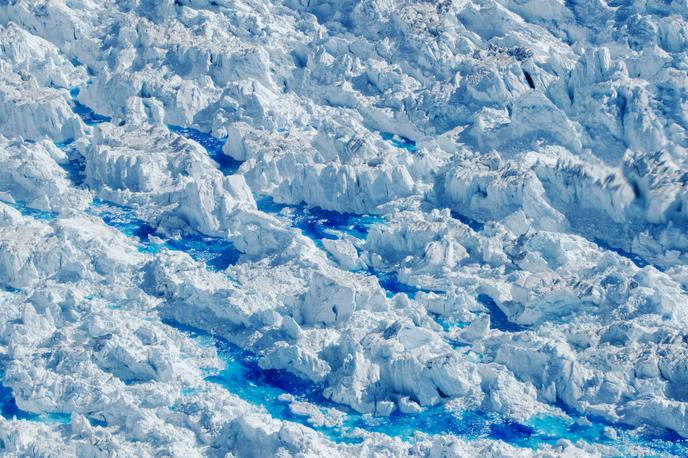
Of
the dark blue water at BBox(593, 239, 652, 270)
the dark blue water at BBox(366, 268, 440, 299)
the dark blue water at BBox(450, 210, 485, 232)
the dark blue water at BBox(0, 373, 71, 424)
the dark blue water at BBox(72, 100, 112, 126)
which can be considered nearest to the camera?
the dark blue water at BBox(0, 373, 71, 424)

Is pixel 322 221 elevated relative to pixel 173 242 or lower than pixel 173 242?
elevated

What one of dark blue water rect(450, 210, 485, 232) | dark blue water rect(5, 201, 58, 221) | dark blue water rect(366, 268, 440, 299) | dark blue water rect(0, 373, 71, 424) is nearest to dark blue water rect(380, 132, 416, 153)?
dark blue water rect(450, 210, 485, 232)

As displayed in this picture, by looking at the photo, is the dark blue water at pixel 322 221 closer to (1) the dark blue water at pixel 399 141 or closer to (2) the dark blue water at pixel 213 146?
(2) the dark blue water at pixel 213 146

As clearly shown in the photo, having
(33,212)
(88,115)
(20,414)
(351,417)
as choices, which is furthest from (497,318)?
(88,115)

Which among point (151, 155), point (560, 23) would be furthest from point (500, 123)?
point (151, 155)

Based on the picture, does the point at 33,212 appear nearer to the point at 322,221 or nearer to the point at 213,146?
the point at 213,146

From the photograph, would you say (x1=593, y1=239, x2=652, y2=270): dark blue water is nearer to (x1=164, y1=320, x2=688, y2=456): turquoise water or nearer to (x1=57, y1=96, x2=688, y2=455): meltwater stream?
(x1=57, y1=96, x2=688, y2=455): meltwater stream

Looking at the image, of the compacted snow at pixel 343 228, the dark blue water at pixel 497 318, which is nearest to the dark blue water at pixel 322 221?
the compacted snow at pixel 343 228
